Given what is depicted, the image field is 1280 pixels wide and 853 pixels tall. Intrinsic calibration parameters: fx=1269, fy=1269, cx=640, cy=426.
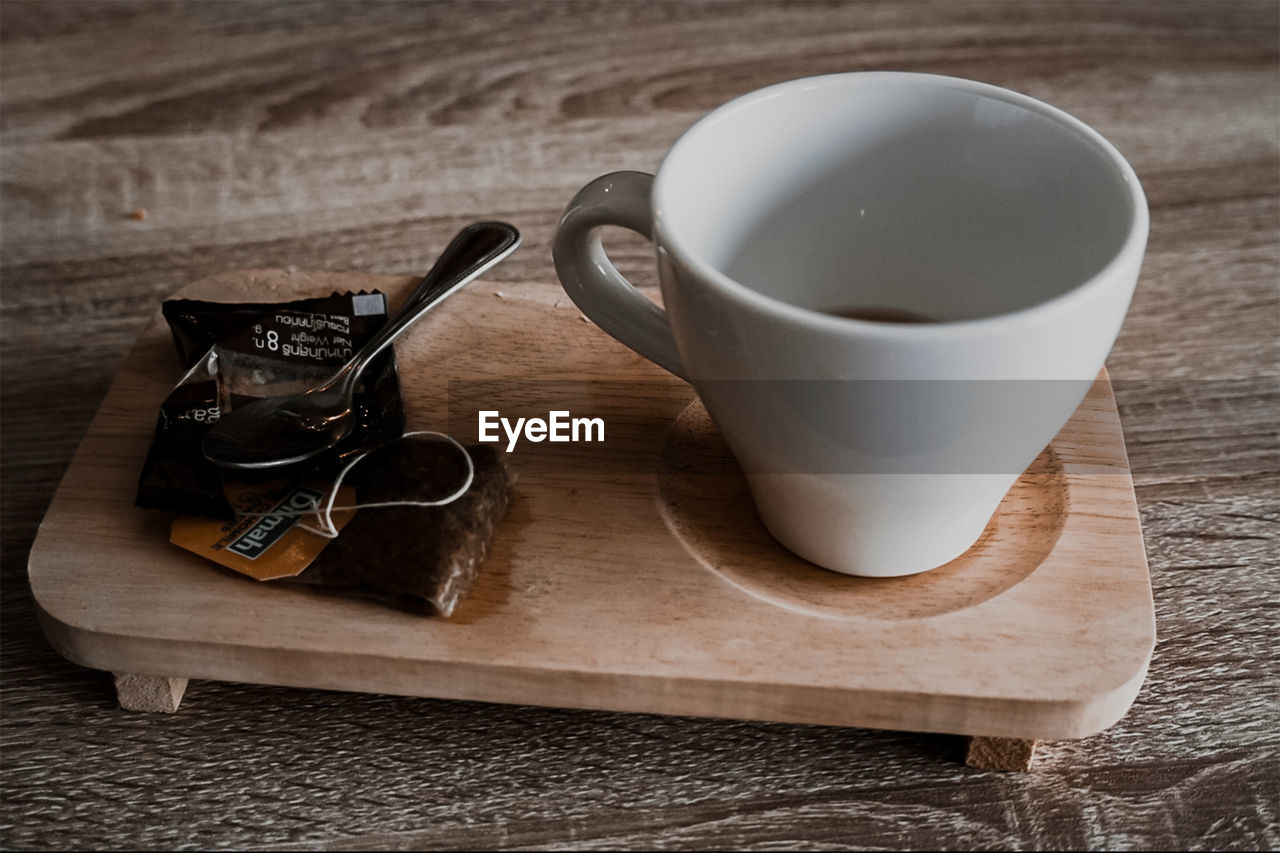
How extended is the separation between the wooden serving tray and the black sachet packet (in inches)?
1.2

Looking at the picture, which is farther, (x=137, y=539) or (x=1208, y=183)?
(x=1208, y=183)

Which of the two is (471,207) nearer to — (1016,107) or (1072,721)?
(1016,107)

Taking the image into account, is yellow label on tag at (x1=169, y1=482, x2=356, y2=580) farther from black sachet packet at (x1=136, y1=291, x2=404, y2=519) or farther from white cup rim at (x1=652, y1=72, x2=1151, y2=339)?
white cup rim at (x1=652, y1=72, x2=1151, y2=339)

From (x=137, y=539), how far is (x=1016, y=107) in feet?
1.40

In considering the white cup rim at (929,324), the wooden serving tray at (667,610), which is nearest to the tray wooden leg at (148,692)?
the wooden serving tray at (667,610)

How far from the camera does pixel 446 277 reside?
701 millimetres

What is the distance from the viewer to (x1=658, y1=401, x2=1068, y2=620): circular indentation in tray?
1.75 feet

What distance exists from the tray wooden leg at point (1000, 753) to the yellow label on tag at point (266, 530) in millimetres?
280

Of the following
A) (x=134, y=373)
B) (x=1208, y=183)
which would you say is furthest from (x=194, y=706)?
(x=1208, y=183)

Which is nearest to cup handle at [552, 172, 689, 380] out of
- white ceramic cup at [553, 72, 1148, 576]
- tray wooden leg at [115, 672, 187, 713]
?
white ceramic cup at [553, 72, 1148, 576]

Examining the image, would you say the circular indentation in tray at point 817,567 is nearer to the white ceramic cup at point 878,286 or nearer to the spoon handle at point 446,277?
the white ceramic cup at point 878,286

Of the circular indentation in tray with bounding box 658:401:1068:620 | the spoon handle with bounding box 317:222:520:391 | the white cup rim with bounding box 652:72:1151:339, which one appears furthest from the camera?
the spoon handle with bounding box 317:222:520:391

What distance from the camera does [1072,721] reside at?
1.59 feet

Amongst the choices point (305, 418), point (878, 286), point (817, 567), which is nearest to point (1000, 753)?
point (817, 567)
